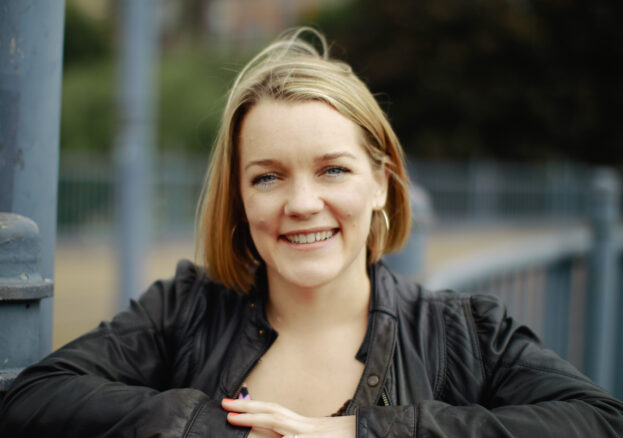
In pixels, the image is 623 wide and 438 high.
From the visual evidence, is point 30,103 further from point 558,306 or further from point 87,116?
point 87,116

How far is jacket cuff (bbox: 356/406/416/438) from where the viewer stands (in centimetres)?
140

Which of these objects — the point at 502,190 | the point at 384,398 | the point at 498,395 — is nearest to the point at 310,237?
the point at 384,398

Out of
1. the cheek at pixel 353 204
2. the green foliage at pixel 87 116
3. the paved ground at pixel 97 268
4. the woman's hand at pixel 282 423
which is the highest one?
the green foliage at pixel 87 116

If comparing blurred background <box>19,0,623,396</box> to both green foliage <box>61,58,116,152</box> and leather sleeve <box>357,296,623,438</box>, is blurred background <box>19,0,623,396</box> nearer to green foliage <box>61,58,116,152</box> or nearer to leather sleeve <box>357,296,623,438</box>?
green foliage <box>61,58,116,152</box>

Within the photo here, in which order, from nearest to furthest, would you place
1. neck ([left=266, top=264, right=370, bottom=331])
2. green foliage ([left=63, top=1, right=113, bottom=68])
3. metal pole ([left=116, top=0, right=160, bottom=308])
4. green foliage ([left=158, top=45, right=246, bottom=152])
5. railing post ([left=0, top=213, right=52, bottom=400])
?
railing post ([left=0, top=213, right=52, bottom=400]) → neck ([left=266, top=264, right=370, bottom=331]) → metal pole ([left=116, top=0, right=160, bottom=308]) → green foliage ([left=158, top=45, right=246, bottom=152]) → green foliage ([left=63, top=1, right=113, bottom=68])

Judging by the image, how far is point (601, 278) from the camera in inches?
135

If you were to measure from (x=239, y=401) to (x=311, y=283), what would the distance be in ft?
Result: 1.26

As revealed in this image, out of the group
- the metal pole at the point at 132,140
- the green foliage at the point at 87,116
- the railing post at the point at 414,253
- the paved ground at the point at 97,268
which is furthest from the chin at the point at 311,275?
the green foliage at the point at 87,116

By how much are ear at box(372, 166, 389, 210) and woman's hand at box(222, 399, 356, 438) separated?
0.74 meters

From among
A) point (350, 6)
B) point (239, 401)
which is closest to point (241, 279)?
point (239, 401)

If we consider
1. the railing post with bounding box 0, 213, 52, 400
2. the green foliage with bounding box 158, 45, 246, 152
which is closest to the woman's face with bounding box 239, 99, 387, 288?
the railing post with bounding box 0, 213, 52, 400

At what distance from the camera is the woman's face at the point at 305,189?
1.68 m

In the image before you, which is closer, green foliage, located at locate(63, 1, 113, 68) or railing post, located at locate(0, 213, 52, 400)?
railing post, located at locate(0, 213, 52, 400)

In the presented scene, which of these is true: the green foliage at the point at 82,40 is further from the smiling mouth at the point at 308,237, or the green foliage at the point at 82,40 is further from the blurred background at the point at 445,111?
the smiling mouth at the point at 308,237
